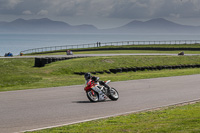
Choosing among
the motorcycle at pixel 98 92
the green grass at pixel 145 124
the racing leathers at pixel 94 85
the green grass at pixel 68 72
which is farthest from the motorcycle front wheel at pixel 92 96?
the green grass at pixel 68 72

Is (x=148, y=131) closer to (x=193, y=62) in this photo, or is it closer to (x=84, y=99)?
(x=84, y=99)

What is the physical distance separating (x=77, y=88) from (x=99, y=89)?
426 cm

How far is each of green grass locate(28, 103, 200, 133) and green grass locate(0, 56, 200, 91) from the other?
10.0 meters

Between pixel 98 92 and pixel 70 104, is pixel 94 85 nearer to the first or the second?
pixel 98 92

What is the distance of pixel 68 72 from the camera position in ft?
92.8

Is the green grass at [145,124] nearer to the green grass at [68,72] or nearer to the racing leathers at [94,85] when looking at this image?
the racing leathers at [94,85]

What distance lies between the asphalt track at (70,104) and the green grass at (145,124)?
2.78 feet

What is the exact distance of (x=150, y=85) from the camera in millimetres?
18906

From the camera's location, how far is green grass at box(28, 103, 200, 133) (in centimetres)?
788

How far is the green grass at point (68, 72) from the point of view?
2153cm

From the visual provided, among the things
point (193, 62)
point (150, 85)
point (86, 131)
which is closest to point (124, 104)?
point (86, 131)

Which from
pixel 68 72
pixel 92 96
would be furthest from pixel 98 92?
pixel 68 72

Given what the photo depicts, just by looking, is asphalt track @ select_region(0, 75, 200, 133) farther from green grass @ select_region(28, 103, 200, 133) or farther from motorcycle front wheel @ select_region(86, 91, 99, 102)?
green grass @ select_region(28, 103, 200, 133)

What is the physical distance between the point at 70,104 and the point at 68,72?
51.1 ft
